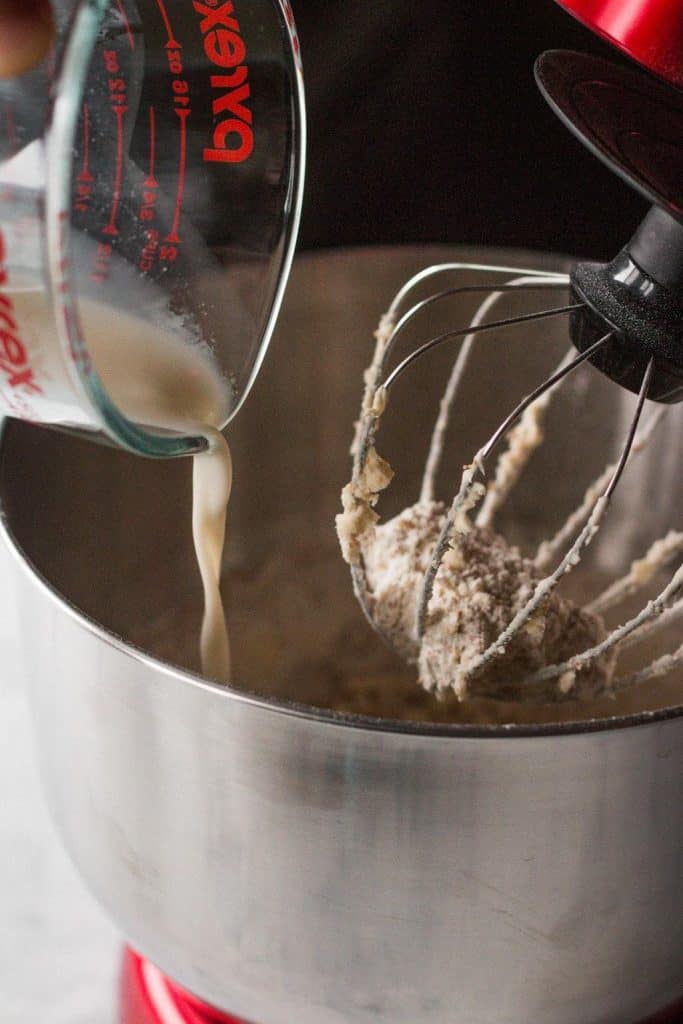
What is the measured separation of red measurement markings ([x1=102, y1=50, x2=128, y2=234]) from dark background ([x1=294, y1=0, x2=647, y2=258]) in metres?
0.37

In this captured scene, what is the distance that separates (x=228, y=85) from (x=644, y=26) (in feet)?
0.62

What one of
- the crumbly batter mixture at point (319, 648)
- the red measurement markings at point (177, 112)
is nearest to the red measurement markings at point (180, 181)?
the red measurement markings at point (177, 112)

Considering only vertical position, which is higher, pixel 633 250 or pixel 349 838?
pixel 633 250

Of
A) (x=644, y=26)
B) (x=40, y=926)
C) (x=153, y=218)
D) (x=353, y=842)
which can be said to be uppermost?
(x=644, y=26)

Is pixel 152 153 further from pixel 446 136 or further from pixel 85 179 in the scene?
pixel 446 136

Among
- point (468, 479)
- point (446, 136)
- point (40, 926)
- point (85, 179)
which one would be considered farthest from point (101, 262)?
point (446, 136)

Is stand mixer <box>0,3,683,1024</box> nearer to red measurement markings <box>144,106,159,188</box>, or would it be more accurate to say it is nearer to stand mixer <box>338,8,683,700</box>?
stand mixer <box>338,8,683,700</box>

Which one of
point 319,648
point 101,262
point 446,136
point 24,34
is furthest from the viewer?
point 446,136

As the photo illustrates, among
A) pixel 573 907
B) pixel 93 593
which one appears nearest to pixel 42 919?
pixel 93 593

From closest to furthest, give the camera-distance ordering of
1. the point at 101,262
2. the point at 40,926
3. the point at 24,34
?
the point at 24,34 < the point at 101,262 < the point at 40,926

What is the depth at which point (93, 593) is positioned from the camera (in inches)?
27.1

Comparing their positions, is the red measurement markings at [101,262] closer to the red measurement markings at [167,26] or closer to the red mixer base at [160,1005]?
the red measurement markings at [167,26]

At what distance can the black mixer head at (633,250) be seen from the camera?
1.44 feet

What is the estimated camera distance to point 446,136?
88 centimetres
